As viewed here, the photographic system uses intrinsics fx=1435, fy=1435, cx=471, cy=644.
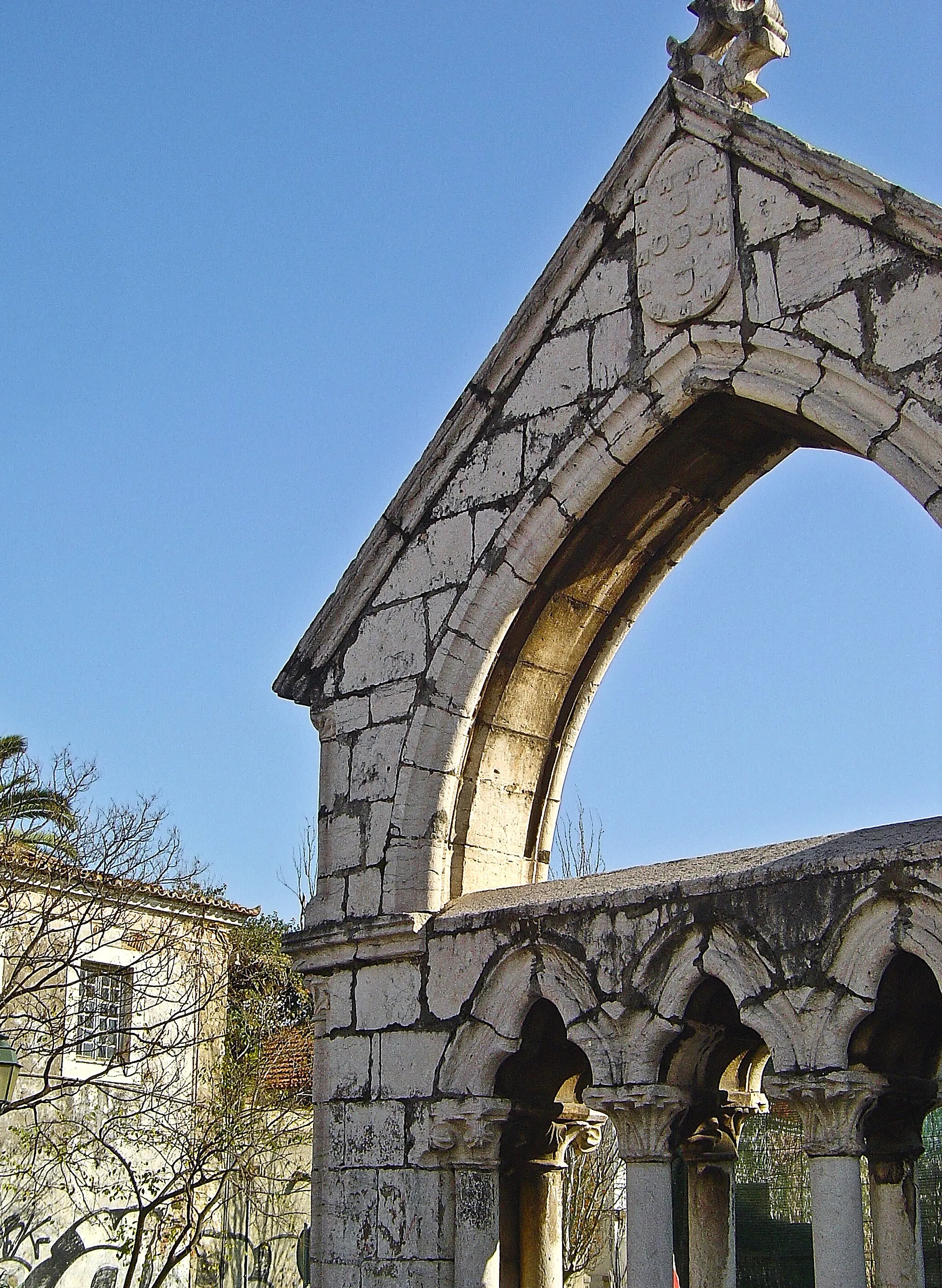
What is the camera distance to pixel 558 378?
568 centimetres

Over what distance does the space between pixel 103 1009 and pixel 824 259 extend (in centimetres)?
1008

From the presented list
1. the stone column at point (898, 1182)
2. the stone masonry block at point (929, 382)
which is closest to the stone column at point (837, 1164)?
the stone column at point (898, 1182)

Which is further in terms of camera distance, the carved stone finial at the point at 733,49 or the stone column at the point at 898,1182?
the carved stone finial at the point at 733,49

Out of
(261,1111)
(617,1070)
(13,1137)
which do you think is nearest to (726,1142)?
(617,1070)

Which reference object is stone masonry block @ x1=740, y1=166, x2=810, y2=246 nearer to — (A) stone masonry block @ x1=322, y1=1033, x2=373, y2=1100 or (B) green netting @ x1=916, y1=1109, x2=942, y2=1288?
(A) stone masonry block @ x1=322, y1=1033, x2=373, y2=1100

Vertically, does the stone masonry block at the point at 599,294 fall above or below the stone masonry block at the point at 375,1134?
above

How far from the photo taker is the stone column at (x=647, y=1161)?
15.5ft

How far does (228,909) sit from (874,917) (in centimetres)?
1214

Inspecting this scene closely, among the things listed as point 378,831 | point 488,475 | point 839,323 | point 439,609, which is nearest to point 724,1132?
point 378,831

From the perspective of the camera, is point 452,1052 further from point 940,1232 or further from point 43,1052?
point 43,1052

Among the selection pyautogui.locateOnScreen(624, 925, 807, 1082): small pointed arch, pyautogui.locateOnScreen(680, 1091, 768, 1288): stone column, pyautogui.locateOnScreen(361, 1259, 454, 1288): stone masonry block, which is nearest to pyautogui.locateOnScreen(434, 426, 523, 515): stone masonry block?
pyautogui.locateOnScreen(624, 925, 807, 1082): small pointed arch

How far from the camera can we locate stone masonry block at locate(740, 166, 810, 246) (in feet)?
16.4

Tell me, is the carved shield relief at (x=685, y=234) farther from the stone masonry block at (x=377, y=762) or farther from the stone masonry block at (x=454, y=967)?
the stone masonry block at (x=454, y=967)

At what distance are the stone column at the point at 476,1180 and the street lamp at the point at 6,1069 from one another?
207 cm
